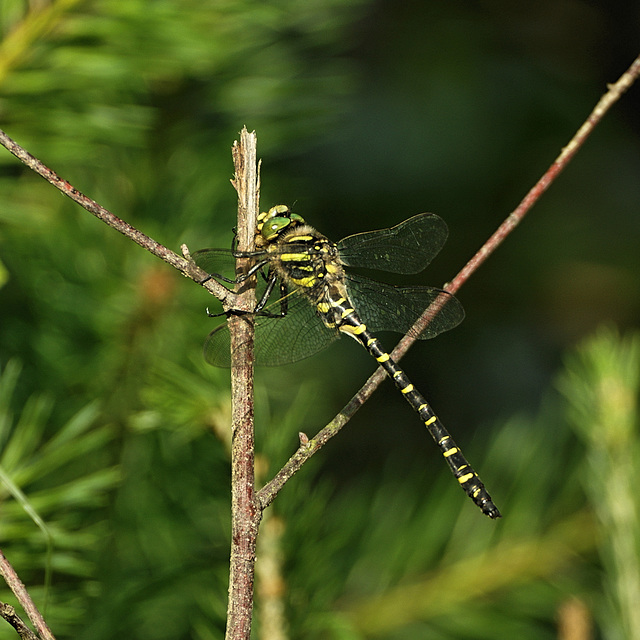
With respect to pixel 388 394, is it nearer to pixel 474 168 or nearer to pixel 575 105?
pixel 474 168

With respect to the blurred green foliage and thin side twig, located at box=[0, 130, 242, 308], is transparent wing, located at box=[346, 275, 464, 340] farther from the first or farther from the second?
thin side twig, located at box=[0, 130, 242, 308]

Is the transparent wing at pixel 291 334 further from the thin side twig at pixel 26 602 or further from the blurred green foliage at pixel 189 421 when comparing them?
the thin side twig at pixel 26 602

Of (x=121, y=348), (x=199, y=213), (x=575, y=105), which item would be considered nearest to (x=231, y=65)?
(x=199, y=213)

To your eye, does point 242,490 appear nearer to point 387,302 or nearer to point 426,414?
point 426,414

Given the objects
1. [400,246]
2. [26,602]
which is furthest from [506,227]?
[400,246]

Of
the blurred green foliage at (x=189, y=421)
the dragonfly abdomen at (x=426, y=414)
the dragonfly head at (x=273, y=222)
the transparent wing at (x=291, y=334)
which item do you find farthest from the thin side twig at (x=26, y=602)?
the dragonfly head at (x=273, y=222)

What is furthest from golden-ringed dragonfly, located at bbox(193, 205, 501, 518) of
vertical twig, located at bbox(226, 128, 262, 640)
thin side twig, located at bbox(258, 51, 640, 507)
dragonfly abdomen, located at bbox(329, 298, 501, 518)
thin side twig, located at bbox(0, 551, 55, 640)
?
thin side twig, located at bbox(0, 551, 55, 640)

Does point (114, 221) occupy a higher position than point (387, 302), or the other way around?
point (387, 302)

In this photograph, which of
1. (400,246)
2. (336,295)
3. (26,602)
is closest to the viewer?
(26,602)
